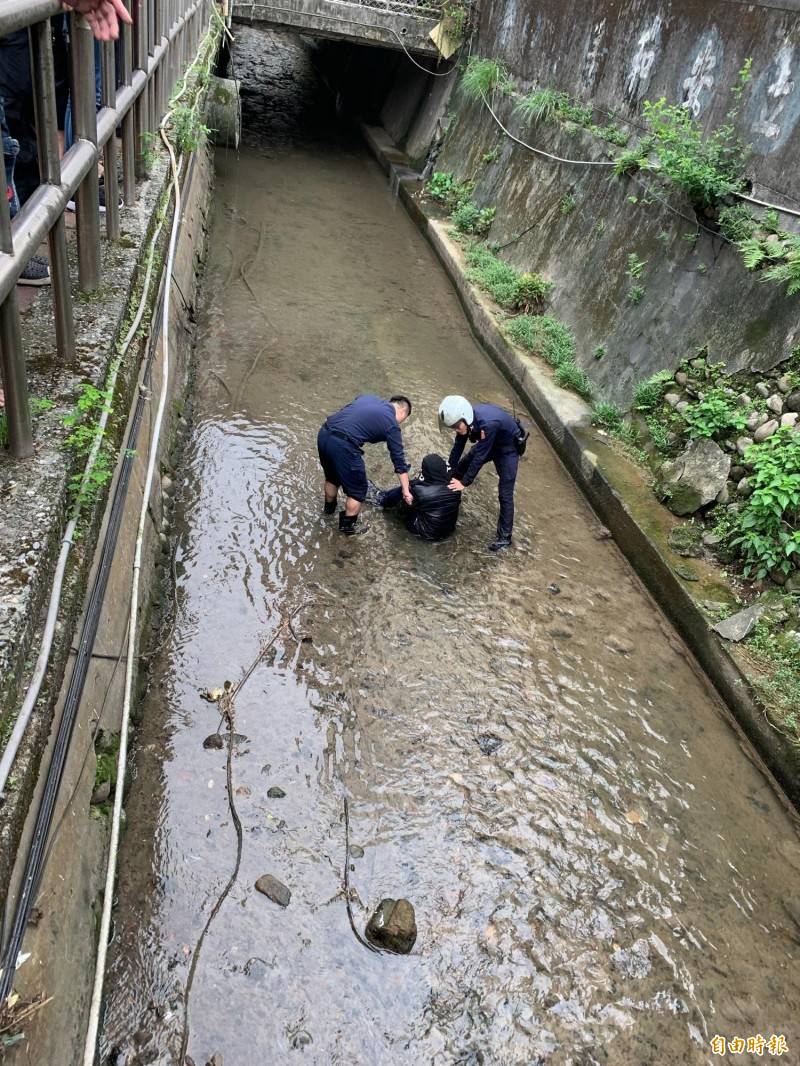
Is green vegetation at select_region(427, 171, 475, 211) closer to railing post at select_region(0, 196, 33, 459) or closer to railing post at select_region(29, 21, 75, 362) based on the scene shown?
railing post at select_region(29, 21, 75, 362)

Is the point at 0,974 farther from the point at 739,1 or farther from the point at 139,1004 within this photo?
the point at 739,1

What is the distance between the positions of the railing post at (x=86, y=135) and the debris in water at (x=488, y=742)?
3.46 metres

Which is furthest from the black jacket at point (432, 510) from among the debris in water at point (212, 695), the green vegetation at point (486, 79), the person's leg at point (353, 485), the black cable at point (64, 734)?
the green vegetation at point (486, 79)

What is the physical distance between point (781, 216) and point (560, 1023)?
6.69m

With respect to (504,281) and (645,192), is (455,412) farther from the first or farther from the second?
(504,281)

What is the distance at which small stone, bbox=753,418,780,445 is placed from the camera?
6.19m

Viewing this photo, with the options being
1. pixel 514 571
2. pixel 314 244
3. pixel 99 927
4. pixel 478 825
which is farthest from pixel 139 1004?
pixel 314 244

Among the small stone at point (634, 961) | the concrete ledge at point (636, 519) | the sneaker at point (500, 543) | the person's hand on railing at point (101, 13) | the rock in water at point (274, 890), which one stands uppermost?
→ the person's hand on railing at point (101, 13)

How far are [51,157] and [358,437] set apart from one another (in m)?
2.99

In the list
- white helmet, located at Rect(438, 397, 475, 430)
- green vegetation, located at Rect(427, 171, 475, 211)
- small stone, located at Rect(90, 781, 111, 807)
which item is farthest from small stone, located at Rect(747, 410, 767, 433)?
green vegetation, located at Rect(427, 171, 475, 211)

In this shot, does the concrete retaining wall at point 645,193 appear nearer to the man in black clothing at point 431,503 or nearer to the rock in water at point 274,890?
the man in black clothing at point 431,503

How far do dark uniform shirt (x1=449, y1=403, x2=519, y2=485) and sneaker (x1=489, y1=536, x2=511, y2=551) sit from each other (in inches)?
22.5

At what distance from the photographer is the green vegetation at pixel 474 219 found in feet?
39.5

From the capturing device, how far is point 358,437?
5.71 m
